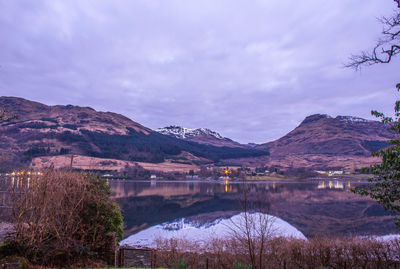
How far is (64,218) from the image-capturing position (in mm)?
15461

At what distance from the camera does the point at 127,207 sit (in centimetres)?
6281

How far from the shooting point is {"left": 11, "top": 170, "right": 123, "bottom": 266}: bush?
43.0 feet

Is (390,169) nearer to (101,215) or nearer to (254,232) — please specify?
(254,232)

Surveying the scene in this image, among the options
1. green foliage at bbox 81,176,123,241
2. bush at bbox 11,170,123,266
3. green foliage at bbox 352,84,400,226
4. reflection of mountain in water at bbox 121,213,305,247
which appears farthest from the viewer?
reflection of mountain in water at bbox 121,213,305,247

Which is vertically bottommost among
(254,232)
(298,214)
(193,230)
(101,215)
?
(193,230)

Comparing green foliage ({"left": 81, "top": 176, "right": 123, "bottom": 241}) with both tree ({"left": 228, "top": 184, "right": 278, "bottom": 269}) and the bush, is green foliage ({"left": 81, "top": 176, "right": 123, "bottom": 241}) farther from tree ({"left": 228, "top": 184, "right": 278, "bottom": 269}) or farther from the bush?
tree ({"left": 228, "top": 184, "right": 278, "bottom": 269})

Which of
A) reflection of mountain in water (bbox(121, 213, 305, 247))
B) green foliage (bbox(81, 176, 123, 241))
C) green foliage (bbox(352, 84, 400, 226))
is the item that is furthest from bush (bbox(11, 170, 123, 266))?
reflection of mountain in water (bbox(121, 213, 305, 247))

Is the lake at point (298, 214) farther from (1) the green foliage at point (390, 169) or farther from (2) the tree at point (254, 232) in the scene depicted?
(1) the green foliage at point (390, 169)

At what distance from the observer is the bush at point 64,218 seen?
13117mm

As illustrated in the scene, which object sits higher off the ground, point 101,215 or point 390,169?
point 390,169

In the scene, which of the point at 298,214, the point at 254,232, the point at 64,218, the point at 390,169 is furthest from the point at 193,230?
the point at 390,169

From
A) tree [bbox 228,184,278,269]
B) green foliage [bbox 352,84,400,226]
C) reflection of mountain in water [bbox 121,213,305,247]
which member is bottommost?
reflection of mountain in water [bbox 121,213,305,247]

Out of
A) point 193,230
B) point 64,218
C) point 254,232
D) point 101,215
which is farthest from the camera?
point 193,230

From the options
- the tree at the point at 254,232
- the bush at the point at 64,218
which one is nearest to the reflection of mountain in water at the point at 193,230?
the tree at the point at 254,232
